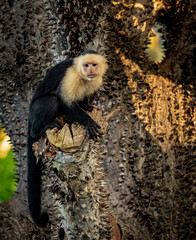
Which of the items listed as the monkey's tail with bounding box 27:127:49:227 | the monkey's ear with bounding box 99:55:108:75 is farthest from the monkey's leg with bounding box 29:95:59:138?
the monkey's ear with bounding box 99:55:108:75

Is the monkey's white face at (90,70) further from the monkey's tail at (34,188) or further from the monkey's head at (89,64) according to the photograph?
the monkey's tail at (34,188)

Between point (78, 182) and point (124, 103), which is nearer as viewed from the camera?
point (78, 182)

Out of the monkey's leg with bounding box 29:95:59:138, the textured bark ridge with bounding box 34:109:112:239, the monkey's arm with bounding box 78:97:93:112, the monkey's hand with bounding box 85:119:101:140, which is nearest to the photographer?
the textured bark ridge with bounding box 34:109:112:239

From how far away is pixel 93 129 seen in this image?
5.80ft

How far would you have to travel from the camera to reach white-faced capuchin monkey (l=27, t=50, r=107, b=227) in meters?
1.92

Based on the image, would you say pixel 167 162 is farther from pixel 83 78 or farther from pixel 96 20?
pixel 96 20

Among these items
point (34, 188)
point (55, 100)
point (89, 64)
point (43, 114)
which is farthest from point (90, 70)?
point (34, 188)

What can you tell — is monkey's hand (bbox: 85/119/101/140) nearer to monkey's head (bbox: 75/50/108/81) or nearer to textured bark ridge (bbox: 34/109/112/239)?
textured bark ridge (bbox: 34/109/112/239)

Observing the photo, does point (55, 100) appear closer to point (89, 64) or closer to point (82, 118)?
point (82, 118)

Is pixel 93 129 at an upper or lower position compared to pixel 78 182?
upper

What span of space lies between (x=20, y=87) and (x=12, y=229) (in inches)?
53.8

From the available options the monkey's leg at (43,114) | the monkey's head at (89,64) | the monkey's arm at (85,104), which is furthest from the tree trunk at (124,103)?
the monkey's leg at (43,114)

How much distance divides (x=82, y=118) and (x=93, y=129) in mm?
163

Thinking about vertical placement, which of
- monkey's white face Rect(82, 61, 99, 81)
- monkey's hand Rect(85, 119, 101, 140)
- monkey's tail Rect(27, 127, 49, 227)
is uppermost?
monkey's white face Rect(82, 61, 99, 81)
